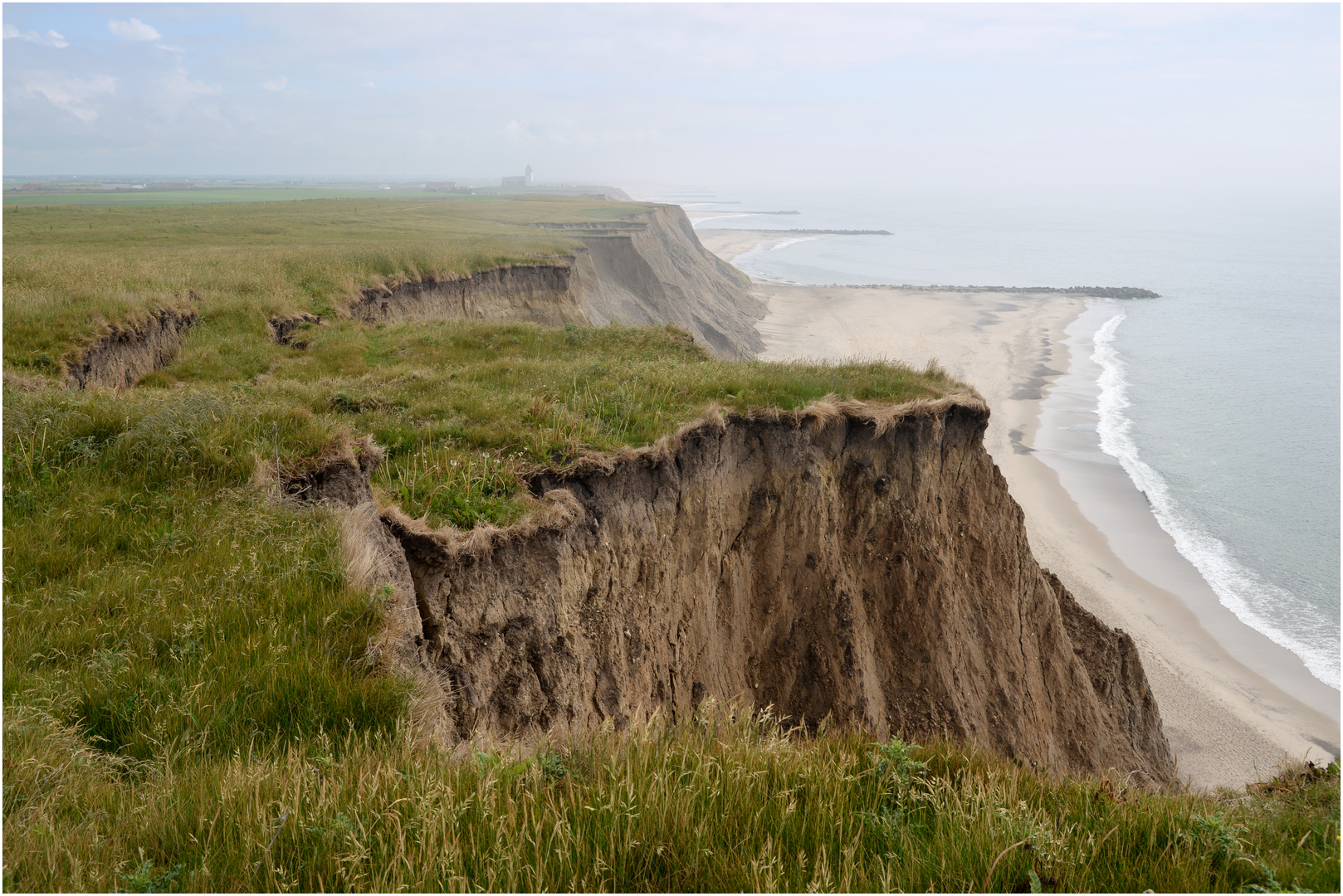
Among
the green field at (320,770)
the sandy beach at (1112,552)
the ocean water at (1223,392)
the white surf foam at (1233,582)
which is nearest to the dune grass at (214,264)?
the green field at (320,770)

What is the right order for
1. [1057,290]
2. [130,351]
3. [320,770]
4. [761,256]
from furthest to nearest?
1. [761,256]
2. [1057,290]
3. [130,351]
4. [320,770]

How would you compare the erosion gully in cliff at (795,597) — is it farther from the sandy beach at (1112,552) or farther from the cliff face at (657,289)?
the cliff face at (657,289)

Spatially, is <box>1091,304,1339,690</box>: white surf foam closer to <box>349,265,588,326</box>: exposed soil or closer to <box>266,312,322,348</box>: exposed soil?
<box>349,265,588,326</box>: exposed soil

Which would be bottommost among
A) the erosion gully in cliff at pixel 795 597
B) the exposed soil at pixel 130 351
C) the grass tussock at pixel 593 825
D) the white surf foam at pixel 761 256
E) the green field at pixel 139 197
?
the erosion gully in cliff at pixel 795 597

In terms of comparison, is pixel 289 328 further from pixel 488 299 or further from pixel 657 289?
pixel 657 289

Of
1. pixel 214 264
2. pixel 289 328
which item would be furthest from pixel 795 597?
pixel 214 264
